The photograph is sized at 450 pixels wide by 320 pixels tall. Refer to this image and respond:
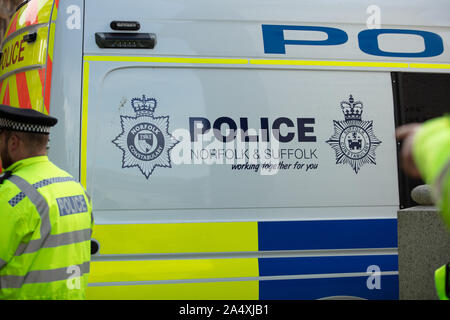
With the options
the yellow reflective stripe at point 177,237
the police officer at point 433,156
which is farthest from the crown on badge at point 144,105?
the police officer at point 433,156

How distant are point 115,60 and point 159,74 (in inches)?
10.3

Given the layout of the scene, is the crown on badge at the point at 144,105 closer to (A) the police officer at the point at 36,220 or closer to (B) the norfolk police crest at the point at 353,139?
(A) the police officer at the point at 36,220

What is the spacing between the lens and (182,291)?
3023 mm

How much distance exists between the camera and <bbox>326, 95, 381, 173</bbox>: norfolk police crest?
10.6ft

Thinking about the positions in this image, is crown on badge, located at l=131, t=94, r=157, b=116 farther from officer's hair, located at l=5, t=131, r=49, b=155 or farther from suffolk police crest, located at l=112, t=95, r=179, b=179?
officer's hair, located at l=5, t=131, r=49, b=155

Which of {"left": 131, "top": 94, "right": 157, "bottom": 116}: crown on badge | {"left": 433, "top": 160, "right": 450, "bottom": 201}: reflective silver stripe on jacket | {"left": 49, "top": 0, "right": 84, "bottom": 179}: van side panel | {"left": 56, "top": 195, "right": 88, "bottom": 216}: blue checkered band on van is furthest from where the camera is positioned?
{"left": 131, "top": 94, "right": 157, "bottom": 116}: crown on badge

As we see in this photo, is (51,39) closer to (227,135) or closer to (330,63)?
(227,135)

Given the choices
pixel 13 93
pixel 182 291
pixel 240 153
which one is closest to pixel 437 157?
pixel 240 153

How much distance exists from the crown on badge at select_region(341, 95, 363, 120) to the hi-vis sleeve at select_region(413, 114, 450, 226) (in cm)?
213

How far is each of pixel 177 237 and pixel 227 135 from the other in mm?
646

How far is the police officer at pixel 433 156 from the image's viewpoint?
108cm

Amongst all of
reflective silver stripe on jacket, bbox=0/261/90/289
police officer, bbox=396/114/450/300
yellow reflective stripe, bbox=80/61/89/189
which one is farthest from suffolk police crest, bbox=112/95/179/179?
police officer, bbox=396/114/450/300
